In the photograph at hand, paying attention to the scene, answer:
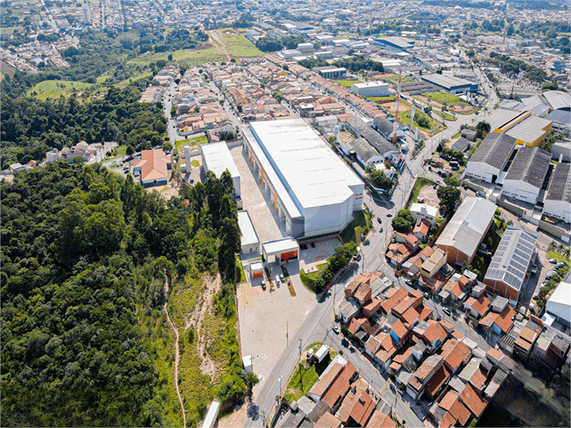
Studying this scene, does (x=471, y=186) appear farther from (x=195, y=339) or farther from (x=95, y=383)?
(x=95, y=383)

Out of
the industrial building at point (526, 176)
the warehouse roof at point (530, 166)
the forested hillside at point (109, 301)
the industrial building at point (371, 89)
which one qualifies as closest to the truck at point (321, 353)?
the forested hillside at point (109, 301)

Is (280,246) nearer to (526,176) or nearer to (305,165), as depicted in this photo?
(305,165)

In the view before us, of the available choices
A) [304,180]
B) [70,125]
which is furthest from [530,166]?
[70,125]

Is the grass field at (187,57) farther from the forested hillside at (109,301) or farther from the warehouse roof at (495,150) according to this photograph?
the warehouse roof at (495,150)

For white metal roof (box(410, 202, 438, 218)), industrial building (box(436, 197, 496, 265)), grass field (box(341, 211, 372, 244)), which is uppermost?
industrial building (box(436, 197, 496, 265))

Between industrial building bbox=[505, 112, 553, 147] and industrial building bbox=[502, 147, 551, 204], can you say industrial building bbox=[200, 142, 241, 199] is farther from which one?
industrial building bbox=[505, 112, 553, 147]

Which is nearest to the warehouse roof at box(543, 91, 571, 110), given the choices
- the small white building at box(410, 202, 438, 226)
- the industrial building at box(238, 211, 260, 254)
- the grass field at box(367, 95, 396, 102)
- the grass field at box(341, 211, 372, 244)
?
the grass field at box(367, 95, 396, 102)
